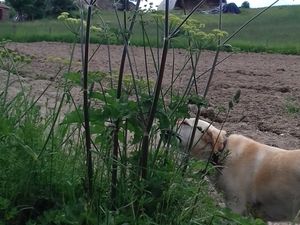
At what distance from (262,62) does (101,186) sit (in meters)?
22.3

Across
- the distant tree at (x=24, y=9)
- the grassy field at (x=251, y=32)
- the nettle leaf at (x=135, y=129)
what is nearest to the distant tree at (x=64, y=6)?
the nettle leaf at (x=135, y=129)

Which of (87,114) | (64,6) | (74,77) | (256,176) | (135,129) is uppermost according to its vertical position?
(64,6)

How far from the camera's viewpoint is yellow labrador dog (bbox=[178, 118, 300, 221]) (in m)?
5.84

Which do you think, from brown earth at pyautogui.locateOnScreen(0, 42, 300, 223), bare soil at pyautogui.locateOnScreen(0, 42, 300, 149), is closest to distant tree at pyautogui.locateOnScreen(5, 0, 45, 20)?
brown earth at pyautogui.locateOnScreen(0, 42, 300, 223)

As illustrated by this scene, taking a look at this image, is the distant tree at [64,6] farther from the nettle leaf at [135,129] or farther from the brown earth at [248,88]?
the nettle leaf at [135,129]

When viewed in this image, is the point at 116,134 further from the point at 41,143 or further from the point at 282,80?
the point at 282,80

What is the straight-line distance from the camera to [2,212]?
12.5 ft

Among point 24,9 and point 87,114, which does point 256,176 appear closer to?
point 87,114

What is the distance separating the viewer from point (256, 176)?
5988 mm

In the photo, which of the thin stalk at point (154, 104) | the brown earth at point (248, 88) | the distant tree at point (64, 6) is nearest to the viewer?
the thin stalk at point (154, 104)

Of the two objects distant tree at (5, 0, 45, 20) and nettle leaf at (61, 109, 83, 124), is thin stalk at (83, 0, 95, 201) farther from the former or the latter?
distant tree at (5, 0, 45, 20)

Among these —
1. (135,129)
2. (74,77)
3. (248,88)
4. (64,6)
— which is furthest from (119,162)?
(248,88)

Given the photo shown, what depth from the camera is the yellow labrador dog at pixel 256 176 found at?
5.84 meters

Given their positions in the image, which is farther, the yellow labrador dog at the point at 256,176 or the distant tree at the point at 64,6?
the yellow labrador dog at the point at 256,176
